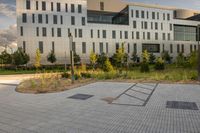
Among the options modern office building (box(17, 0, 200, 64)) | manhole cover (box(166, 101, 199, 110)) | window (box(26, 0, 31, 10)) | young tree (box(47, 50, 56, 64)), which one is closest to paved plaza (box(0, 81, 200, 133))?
manhole cover (box(166, 101, 199, 110))

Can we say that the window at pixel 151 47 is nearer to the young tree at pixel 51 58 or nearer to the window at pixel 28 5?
the young tree at pixel 51 58

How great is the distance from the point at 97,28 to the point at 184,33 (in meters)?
38.4

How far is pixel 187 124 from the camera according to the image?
5.59 metres

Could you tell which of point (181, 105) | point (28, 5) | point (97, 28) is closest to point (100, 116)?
point (181, 105)

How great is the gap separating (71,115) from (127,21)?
58.2m

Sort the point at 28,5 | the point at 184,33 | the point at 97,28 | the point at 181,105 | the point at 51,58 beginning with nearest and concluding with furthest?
the point at 181,105, the point at 51,58, the point at 28,5, the point at 97,28, the point at 184,33

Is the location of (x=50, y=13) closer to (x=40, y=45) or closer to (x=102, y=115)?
(x=40, y=45)

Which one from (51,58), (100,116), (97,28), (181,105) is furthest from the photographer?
(97,28)

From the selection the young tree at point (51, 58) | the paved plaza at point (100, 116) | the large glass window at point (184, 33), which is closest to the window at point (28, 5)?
the young tree at point (51, 58)

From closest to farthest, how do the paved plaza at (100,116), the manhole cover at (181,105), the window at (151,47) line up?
the paved plaza at (100,116) < the manhole cover at (181,105) < the window at (151,47)

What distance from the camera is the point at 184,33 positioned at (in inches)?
2805

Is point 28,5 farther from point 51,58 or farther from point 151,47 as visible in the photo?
point 151,47

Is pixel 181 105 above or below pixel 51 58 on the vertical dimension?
below

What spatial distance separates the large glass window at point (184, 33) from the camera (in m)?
69.8
